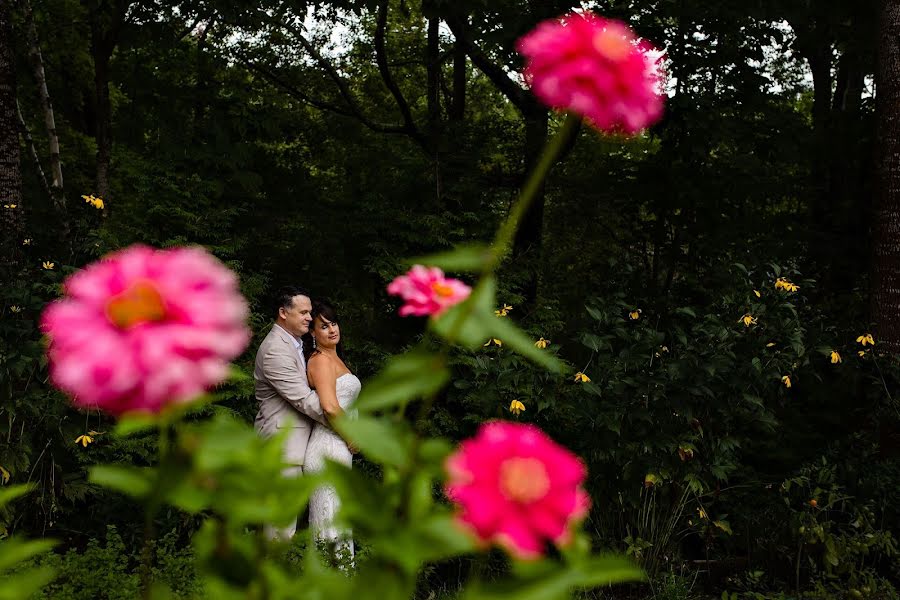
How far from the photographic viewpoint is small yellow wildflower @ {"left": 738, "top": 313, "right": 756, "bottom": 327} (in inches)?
153

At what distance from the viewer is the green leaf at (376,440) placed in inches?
23.5

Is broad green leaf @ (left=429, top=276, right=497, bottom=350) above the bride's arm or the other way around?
above

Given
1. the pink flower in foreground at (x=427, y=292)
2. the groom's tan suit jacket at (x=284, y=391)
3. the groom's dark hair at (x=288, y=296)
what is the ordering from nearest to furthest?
the pink flower in foreground at (x=427, y=292), the groom's tan suit jacket at (x=284, y=391), the groom's dark hair at (x=288, y=296)

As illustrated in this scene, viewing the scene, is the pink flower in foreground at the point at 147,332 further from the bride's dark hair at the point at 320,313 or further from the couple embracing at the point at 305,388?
the bride's dark hair at the point at 320,313

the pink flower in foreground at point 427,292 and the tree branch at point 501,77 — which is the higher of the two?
the tree branch at point 501,77

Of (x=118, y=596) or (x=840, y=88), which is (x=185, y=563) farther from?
(x=840, y=88)

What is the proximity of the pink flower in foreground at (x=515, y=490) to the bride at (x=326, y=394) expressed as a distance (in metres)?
3.27

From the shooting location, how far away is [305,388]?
3.88 meters

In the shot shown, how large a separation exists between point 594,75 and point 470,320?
23 cm

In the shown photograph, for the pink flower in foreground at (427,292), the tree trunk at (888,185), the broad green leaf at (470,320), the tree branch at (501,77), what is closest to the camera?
the broad green leaf at (470,320)

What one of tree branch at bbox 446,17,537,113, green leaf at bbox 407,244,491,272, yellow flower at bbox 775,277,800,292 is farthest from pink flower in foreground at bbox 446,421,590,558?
tree branch at bbox 446,17,537,113

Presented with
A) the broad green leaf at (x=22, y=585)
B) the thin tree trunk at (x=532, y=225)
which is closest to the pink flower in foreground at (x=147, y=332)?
the broad green leaf at (x=22, y=585)

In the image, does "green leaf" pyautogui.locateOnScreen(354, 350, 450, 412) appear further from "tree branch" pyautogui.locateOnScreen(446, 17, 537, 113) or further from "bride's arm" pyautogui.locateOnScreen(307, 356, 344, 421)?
"tree branch" pyautogui.locateOnScreen(446, 17, 537, 113)

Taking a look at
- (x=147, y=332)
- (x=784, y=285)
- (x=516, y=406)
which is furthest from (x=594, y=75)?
(x=784, y=285)
